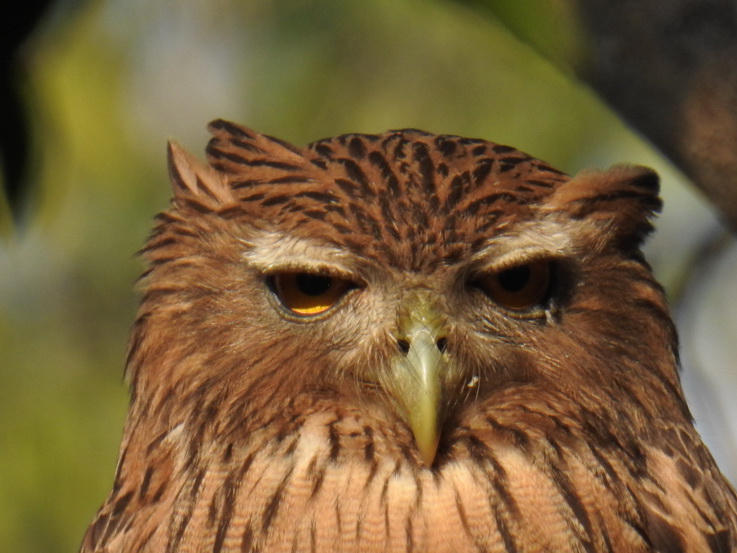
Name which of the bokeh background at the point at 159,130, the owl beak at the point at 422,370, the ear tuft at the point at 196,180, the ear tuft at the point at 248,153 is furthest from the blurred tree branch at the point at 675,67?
the bokeh background at the point at 159,130

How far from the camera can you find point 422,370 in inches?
81.0

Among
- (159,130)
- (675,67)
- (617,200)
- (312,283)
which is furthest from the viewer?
(159,130)

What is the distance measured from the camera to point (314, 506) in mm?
2109

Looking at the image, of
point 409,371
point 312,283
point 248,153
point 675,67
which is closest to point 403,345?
point 409,371

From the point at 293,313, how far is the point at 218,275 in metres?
0.20

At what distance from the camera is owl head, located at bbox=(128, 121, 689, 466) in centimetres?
210

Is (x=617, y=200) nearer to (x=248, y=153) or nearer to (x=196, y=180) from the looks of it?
(x=248, y=153)

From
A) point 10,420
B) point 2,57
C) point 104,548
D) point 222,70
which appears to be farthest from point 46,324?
point 2,57

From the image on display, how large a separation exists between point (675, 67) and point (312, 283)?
813mm

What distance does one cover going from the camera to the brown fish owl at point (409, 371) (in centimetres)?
209

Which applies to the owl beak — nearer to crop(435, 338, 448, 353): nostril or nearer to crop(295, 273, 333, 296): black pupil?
→ crop(435, 338, 448, 353): nostril

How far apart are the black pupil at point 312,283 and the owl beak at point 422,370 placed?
0.57 feet

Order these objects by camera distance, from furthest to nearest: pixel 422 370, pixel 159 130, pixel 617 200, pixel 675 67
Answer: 1. pixel 159 130
2. pixel 617 200
3. pixel 422 370
4. pixel 675 67

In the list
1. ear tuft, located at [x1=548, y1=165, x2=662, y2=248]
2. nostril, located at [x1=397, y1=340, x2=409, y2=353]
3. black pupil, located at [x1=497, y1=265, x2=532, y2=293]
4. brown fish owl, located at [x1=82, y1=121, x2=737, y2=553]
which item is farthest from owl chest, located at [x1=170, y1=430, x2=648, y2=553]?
ear tuft, located at [x1=548, y1=165, x2=662, y2=248]
